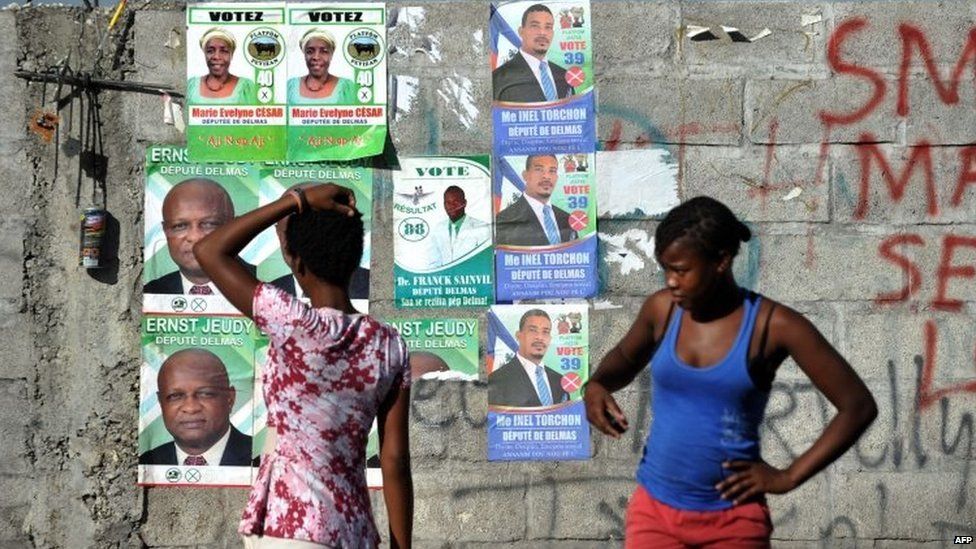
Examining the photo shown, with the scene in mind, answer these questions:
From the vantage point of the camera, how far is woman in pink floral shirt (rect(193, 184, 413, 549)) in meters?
3.46

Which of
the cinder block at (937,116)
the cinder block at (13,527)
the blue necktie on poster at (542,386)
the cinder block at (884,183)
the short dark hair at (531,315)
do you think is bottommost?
the cinder block at (13,527)

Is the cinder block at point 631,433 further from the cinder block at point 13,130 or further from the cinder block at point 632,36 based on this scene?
the cinder block at point 13,130

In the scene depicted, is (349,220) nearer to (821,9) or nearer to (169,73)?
(169,73)

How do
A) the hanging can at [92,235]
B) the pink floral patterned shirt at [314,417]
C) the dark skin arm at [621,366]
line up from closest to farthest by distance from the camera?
the pink floral patterned shirt at [314,417] → the dark skin arm at [621,366] → the hanging can at [92,235]

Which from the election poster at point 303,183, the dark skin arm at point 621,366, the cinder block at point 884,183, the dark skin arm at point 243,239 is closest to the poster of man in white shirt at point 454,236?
the election poster at point 303,183

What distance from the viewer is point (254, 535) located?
348 cm

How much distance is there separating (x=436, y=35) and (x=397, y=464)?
311cm

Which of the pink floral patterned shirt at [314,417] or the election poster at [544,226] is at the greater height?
the election poster at [544,226]

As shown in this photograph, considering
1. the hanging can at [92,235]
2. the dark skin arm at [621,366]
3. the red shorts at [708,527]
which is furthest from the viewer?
the hanging can at [92,235]

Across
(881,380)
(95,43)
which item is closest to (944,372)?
(881,380)

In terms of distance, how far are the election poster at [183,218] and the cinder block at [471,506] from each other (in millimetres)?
1207

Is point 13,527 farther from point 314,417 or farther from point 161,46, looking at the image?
point 314,417

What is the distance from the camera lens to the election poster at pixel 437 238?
629cm

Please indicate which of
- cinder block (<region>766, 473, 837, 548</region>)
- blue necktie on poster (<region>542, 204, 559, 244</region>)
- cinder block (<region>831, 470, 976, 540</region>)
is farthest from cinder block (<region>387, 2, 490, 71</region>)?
cinder block (<region>831, 470, 976, 540</region>)
